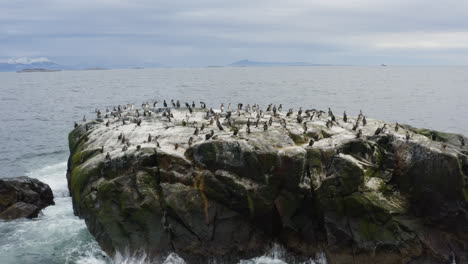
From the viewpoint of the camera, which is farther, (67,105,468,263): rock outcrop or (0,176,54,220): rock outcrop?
(0,176,54,220): rock outcrop

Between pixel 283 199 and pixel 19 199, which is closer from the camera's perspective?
pixel 283 199

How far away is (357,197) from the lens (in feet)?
61.2

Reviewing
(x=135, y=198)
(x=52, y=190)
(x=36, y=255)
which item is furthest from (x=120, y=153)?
(x=52, y=190)

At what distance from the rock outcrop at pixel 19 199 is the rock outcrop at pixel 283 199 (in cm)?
545

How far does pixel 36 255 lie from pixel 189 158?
33.2 feet

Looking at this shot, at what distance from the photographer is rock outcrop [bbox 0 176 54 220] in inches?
936

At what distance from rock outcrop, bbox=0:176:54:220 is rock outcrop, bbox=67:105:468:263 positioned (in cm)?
545

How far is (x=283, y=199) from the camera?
19.9 metres

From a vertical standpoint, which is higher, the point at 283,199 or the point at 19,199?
the point at 283,199

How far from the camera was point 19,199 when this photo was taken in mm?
24516

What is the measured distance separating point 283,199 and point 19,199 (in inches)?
695

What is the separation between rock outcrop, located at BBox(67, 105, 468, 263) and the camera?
18.4 m

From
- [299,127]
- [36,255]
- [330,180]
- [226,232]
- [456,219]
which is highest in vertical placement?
[299,127]

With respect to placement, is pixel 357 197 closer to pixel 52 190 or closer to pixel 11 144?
pixel 52 190
